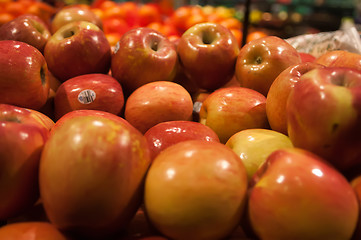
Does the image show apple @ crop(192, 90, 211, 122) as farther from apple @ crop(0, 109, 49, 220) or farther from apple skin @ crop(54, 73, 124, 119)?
apple @ crop(0, 109, 49, 220)

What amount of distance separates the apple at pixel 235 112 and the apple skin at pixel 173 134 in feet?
0.36

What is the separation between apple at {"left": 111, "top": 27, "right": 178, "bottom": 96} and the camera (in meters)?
1.17

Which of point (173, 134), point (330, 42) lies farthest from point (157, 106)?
point (330, 42)

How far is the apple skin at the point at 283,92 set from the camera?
0.85 metres

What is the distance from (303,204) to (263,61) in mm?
713

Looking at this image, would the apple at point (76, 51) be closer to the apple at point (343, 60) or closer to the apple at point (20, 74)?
the apple at point (20, 74)

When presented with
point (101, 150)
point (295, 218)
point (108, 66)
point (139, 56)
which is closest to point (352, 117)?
point (295, 218)

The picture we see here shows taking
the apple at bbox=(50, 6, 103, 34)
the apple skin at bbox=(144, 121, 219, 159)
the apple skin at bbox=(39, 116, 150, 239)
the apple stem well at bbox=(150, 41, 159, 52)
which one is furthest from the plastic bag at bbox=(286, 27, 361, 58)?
the apple skin at bbox=(39, 116, 150, 239)

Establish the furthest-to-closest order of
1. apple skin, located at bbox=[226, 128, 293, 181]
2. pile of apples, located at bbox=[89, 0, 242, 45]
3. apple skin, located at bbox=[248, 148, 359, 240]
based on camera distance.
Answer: pile of apples, located at bbox=[89, 0, 242, 45] → apple skin, located at bbox=[226, 128, 293, 181] → apple skin, located at bbox=[248, 148, 359, 240]

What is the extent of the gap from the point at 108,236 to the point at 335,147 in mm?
475

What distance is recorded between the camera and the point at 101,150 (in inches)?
21.7

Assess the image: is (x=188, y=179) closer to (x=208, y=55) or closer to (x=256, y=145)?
(x=256, y=145)

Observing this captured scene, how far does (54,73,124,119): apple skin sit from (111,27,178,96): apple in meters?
0.09

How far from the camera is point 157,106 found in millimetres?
1061
